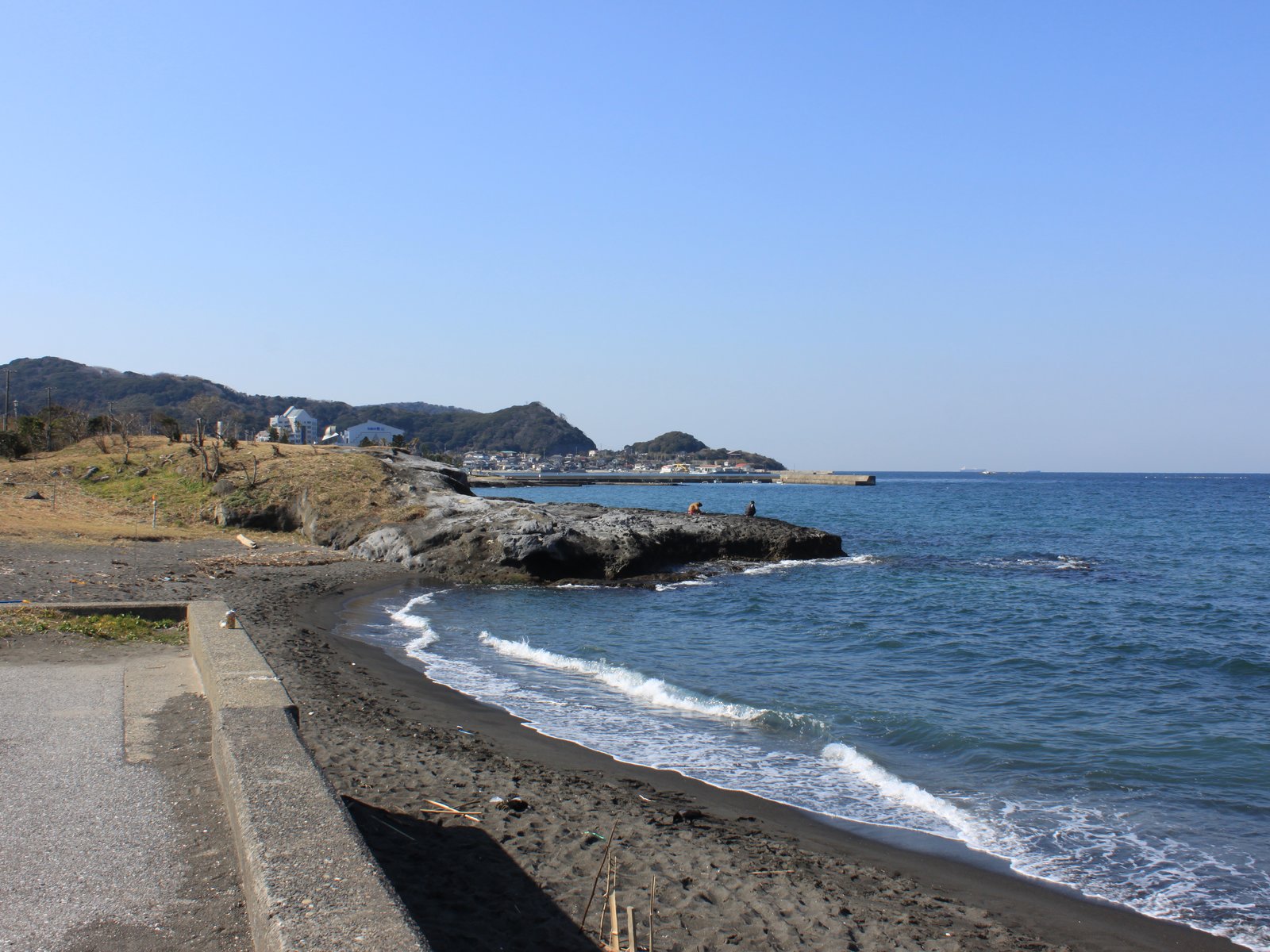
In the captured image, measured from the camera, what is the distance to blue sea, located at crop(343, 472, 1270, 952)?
9.06 m

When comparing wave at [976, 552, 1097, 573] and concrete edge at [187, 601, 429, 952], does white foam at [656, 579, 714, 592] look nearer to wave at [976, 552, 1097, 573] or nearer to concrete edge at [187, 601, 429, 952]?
wave at [976, 552, 1097, 573]

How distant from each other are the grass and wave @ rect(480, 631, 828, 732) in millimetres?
7087

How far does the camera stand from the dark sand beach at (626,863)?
6242 millimetres

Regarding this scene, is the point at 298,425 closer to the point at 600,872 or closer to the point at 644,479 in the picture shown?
the point at 644,479

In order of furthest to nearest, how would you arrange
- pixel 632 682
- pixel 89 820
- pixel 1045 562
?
pixel 1045 562 → pixel 632 682 → pixel 89 820

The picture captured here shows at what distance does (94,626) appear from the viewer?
433 inches

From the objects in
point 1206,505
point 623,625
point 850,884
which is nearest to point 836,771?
point 850,884

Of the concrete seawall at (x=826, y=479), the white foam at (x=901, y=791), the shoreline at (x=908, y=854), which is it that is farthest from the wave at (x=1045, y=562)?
the concrete seawall at (x=826, y=479)

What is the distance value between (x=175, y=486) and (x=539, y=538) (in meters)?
19.0

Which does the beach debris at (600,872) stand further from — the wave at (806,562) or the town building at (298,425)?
the town building at (298,425)

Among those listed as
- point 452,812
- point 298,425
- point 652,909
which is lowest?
point 652,909

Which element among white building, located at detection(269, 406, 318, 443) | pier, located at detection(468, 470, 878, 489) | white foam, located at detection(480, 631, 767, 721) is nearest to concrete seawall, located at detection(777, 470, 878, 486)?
pier, located at detection(468, 470, 878, 489)

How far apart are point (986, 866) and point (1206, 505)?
93.2 m

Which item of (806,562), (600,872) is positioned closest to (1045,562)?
(806,562)
